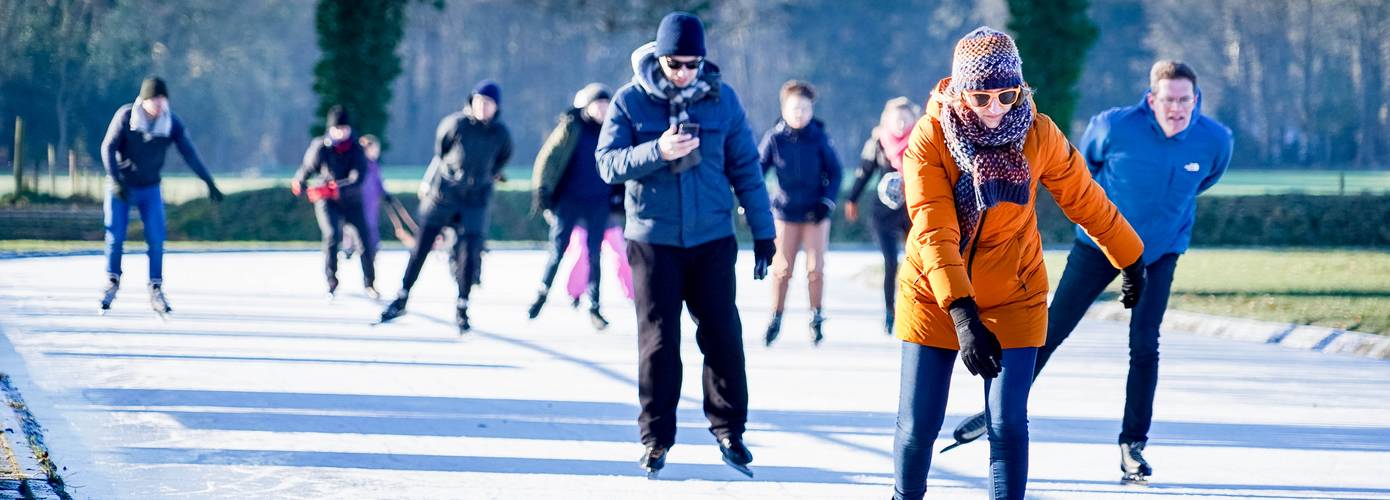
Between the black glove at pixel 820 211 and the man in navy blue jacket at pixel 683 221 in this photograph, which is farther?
the black glove at pixel 820 211

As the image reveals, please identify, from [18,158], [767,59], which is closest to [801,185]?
[18,158]

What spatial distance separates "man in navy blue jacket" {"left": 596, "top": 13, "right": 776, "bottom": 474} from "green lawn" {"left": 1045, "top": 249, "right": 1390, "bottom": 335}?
6.53 metres

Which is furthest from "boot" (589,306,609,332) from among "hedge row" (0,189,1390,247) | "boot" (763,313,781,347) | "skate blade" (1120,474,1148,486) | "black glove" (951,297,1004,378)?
"hedge row" (0,189,1390,247)

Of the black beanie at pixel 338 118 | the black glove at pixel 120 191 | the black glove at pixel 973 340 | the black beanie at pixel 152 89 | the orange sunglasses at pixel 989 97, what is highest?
the orange sunglasses at pixel 989 97

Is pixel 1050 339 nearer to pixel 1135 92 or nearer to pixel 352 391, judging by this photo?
pixel 352 391

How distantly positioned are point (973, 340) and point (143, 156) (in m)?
8.62

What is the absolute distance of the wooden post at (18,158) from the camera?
2609 cm

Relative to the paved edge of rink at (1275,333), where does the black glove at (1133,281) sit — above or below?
above

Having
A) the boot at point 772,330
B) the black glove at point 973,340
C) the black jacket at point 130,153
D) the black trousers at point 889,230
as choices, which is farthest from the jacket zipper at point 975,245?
the black jacket at point 130,153

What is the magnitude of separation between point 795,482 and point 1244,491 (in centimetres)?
156

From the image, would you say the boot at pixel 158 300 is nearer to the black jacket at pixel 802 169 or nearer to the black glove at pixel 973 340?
the black jacket at pixel 802 169

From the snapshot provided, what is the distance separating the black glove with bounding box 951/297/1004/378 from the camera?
14.0 ft

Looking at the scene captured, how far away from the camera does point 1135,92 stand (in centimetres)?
6234

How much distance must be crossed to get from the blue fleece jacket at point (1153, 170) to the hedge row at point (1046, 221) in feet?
66.6
